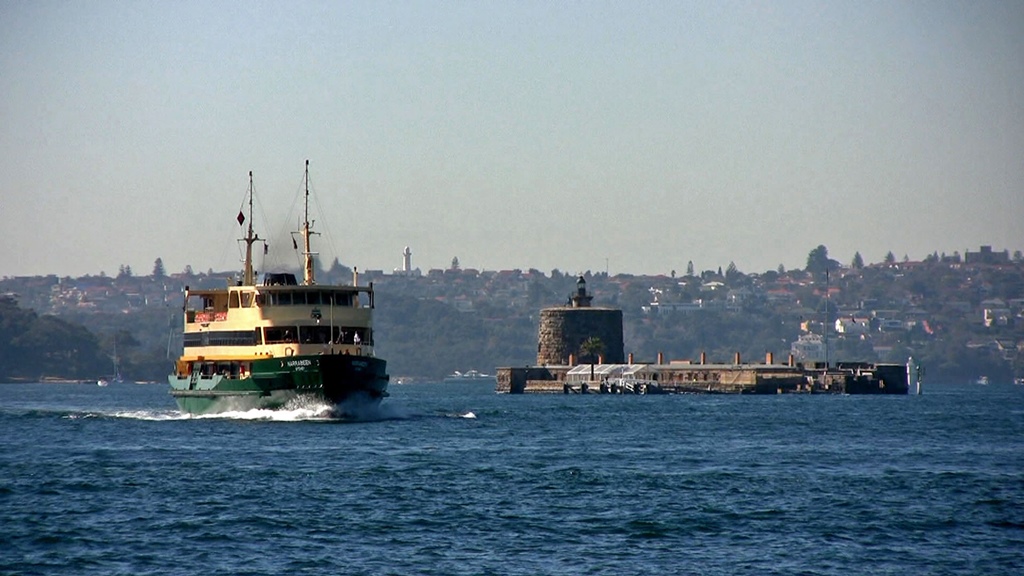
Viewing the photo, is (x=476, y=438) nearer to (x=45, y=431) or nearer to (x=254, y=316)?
(x=254, y=316)

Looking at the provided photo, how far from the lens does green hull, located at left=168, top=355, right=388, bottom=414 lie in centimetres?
6147

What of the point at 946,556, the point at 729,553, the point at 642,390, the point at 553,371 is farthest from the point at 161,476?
the point at 553,371

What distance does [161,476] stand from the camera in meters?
42.0

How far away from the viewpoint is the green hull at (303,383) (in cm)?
6147

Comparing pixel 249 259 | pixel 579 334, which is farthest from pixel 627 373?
pixel 249 259

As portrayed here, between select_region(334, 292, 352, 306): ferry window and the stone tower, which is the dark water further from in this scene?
the stone tower

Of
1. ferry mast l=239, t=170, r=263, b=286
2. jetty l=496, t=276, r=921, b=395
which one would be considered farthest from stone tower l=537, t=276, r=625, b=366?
ferry mast l=239, t=170, r=263, b=286

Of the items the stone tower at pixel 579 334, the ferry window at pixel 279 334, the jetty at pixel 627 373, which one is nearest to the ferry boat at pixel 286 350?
the ferry window at pixel 279 334

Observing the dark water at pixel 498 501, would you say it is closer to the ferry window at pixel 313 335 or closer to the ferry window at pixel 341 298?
the ferry window at pixel 313 335

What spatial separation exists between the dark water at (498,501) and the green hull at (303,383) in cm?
97

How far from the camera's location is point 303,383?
203 ft

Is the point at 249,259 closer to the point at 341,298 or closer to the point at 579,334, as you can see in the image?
the point at 341,298

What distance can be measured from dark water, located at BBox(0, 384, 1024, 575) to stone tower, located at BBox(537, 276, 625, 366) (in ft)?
272

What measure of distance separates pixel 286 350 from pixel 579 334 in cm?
8443
